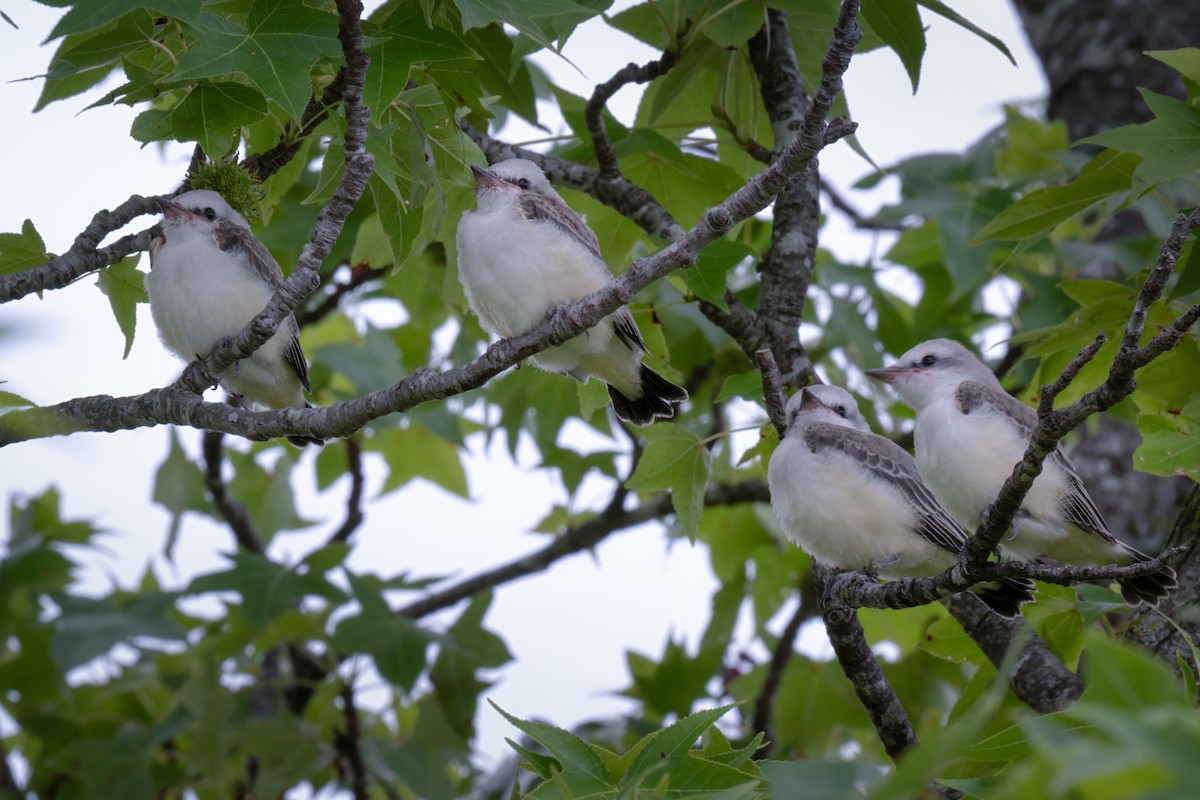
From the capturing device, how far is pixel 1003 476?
14.4 ft

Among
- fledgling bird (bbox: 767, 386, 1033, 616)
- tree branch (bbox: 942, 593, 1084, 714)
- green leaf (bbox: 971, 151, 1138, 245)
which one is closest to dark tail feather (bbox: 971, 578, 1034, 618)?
tree branch (bbox: 942, 593, 1084, 714)

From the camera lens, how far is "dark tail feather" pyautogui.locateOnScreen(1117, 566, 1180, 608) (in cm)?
366

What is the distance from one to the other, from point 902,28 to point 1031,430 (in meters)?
1.59

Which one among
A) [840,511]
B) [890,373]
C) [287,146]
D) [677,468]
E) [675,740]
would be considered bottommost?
[675,740]

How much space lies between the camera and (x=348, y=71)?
9.83ft

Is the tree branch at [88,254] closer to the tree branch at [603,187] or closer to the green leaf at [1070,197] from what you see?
the tree branch at [603,187]

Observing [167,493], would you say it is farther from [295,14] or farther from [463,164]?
[295,14]

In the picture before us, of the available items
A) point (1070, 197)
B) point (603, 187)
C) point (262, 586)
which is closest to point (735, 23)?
point (603, 187)

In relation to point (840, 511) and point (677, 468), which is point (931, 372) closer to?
point (840, 511)

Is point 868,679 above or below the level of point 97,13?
below

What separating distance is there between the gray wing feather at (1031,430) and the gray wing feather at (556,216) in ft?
5.28

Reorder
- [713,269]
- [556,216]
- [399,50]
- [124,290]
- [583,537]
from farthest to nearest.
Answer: [583,537] → [556,216] → [713,269] → [124,290] → [399,50]

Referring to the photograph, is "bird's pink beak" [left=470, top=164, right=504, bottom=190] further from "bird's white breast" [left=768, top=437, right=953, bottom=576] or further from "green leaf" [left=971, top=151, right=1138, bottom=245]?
"green leaf" [left=971, top=151, right=1138, bottom=245]

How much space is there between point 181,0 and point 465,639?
4.20 meters
